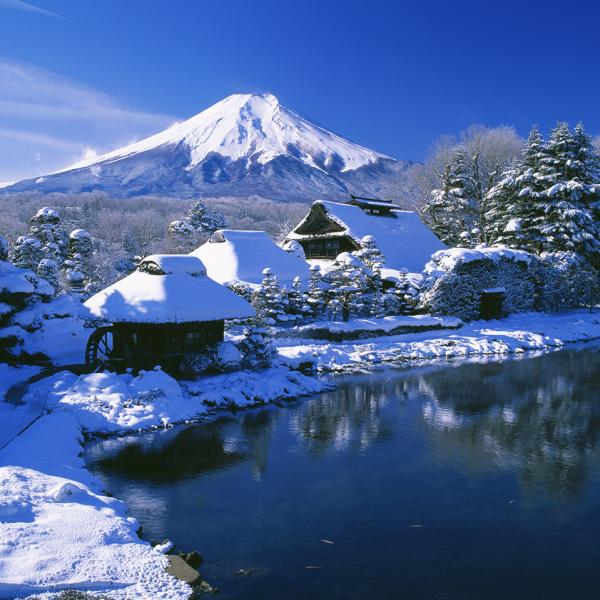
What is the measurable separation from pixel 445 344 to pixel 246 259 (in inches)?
493

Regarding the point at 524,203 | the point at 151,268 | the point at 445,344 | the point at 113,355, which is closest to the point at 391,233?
the point at 524,203

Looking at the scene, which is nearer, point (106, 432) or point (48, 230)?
point (106, 432)

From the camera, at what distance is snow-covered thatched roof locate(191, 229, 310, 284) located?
29453mm

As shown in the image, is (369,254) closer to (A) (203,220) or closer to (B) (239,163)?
(A) (203,220)

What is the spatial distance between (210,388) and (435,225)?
34756 millimetres

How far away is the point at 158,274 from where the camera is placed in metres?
18.7

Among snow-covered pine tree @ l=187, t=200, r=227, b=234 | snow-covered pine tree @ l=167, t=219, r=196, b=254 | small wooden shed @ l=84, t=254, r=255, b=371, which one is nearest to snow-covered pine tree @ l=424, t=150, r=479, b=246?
snow-covered pine tree @ l=187, t=200, r=227, b=234

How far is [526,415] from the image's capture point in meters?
14.7

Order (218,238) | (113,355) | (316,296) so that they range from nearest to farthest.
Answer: (113,355)
(316,296)
(218,238)

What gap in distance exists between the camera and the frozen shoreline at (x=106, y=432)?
6570mm

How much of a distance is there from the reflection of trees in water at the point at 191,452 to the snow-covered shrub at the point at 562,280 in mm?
26037

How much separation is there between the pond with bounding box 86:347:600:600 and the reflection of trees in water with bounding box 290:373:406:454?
0.06m

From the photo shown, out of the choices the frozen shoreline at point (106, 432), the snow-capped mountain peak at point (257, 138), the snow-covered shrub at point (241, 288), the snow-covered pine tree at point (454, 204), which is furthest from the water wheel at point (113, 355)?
the snow-capped mountain peak at point (257, 138)

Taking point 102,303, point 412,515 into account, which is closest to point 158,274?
point 102,303
